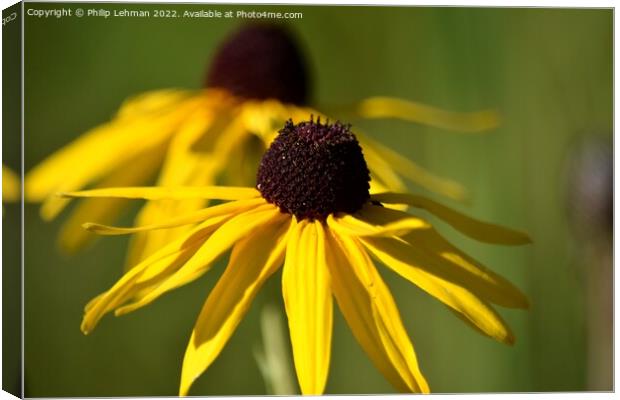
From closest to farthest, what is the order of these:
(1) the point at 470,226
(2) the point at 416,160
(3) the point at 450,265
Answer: (3) the point at 450,265 → (1) the point at 470,226 → (2) the point at 416,160

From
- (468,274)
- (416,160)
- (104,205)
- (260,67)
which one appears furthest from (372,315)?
(416,160)

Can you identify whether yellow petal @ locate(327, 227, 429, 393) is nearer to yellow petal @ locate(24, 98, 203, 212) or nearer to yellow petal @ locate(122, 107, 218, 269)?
yellow petal @ locate(122, 107, 218, 269)

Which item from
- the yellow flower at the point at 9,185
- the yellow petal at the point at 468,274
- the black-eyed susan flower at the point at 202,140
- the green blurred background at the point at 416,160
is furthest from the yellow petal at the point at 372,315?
the green blurred background at the point at 416,160

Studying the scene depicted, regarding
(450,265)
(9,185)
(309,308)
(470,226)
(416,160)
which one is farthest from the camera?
(416,160)

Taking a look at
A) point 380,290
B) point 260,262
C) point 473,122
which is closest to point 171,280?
point 260,262

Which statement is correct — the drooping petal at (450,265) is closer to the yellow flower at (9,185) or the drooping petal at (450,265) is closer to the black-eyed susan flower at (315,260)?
the black-eyed susan flower at (315,260)

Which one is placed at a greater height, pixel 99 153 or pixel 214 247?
pixel 99 153

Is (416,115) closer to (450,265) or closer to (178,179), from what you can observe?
(178,179)
